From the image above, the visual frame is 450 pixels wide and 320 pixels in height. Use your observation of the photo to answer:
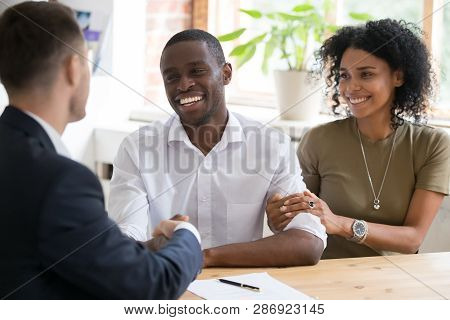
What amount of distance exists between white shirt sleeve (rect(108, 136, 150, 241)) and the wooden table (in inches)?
11.3

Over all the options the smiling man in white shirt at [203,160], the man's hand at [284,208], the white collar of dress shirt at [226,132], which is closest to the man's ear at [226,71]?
the smiling man in white shirt at [203,160]

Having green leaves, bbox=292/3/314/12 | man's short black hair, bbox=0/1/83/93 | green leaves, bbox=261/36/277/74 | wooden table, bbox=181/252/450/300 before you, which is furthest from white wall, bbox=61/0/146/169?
man's short black hair, bbox=0/1/83/93

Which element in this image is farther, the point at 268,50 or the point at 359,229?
the point at 268,50

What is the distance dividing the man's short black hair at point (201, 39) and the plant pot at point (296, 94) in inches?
36.7

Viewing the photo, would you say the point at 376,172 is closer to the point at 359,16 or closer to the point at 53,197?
the point at 359,16

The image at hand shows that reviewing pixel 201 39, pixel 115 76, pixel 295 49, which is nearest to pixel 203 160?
pixel 201 39

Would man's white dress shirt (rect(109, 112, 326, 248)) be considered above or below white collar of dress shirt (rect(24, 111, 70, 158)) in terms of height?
below

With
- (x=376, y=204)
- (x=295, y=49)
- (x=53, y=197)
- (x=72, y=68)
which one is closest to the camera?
(x=53, y=197)

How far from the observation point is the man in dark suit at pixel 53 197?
1.03 m

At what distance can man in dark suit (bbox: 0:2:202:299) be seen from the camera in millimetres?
1029

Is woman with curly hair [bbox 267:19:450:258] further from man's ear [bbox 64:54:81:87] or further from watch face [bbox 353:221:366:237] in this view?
man's ear [bbox 64:54:81:87]

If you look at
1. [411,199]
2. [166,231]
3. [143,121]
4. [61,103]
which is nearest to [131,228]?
[166,231]

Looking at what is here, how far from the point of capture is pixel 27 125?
3.58ft

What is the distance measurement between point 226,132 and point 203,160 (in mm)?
108
